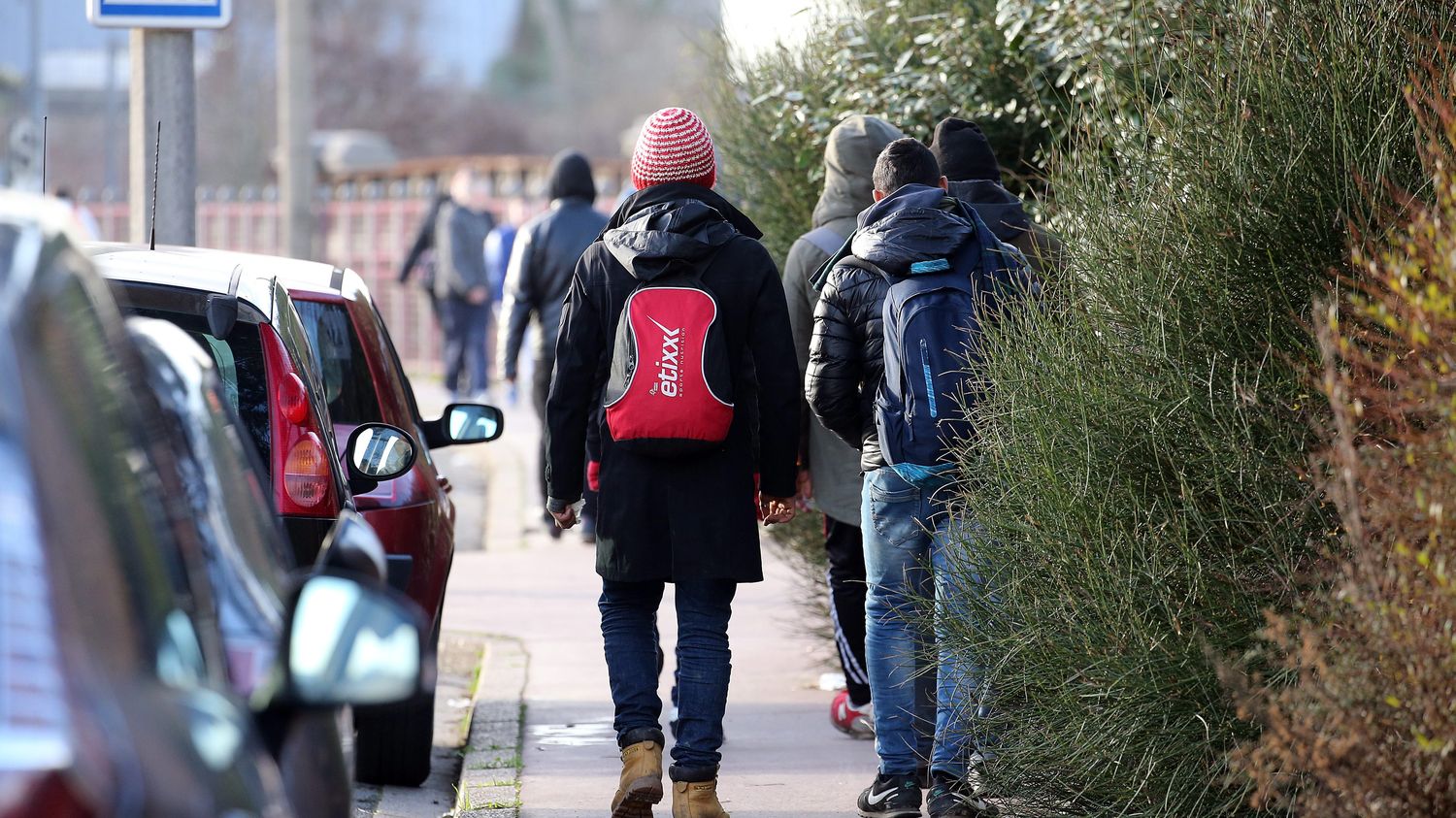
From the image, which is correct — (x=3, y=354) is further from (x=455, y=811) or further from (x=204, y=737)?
(x=455, y=811)

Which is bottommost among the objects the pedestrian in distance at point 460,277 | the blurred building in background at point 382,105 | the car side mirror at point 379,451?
the blurred building in background at point 382,105

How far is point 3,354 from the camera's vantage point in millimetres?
2016

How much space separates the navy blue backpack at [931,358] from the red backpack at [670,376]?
45 cm

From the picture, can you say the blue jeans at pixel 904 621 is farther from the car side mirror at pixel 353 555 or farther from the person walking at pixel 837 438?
the car side mirror at pixel 353 555

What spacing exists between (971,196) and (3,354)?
4.17m

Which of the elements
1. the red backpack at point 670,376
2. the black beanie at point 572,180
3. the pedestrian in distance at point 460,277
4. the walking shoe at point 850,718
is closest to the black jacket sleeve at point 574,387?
the red backpack at point 670,376

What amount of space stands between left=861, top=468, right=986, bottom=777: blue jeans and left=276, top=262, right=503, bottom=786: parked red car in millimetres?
1262

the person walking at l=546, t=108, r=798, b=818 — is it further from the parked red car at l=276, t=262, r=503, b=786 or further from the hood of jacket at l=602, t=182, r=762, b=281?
the parked red car at l=276, t=262, r=503, b=786

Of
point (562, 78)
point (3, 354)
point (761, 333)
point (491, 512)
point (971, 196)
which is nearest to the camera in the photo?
point (3, 354)

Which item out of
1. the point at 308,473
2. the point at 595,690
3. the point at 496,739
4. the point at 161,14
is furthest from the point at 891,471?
the point at 161,14

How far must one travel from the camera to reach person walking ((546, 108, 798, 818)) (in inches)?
195

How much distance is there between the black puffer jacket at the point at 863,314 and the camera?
5129 millimetres

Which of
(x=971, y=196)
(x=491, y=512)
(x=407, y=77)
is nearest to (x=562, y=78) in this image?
(x=407, y=77)

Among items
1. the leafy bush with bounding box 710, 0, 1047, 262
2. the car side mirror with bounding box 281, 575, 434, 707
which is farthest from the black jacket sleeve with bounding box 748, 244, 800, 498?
the car side mirror with bounding box 281, 575, 434, 707
